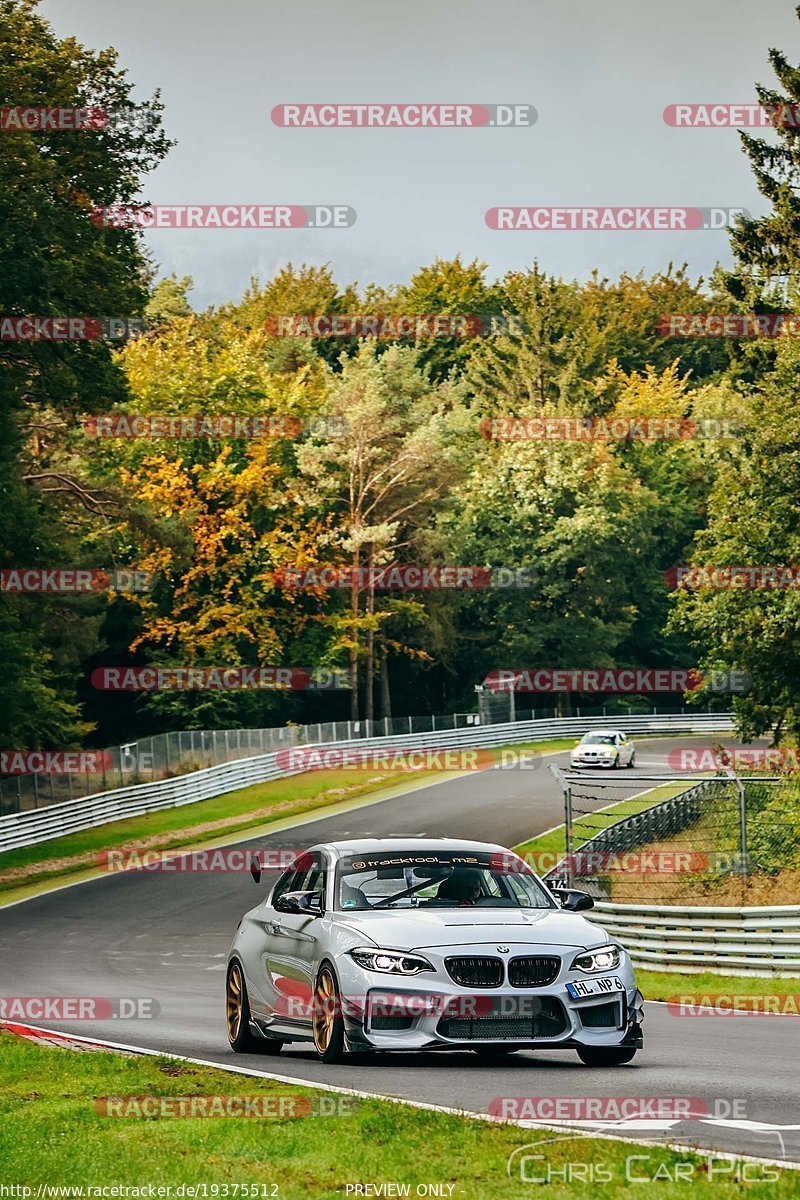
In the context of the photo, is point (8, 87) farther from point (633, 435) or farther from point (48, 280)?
point (633, 435)

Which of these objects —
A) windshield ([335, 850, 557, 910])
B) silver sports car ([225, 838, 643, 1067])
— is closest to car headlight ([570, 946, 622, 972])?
silver sports car ([225, 838, 643, 1067])

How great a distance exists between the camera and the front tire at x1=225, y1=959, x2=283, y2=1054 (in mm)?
13461

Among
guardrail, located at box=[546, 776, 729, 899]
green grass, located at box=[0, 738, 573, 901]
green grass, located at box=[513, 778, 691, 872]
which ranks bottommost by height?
green grass, located at box=[0, 738, 573, 901]

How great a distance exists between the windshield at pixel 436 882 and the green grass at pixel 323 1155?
255 centimetres

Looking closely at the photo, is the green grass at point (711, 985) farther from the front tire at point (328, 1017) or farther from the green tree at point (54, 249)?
the green tree at point (54, 249)

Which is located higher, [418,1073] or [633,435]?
[633,435]

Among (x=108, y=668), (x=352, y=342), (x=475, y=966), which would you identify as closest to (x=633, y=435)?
(x=352, y=342)

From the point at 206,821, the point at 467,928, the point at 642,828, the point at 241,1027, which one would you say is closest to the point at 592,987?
the point at 467,928

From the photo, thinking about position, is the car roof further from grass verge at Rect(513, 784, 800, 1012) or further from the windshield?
grass verge at Rect(513, 784, 800, 1012)

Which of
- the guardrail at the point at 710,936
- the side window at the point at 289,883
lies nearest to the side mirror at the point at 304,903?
the side window at the point at 289,883

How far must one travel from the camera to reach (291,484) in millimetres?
75438

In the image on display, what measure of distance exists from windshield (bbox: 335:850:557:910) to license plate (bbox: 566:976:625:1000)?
113 centimetres

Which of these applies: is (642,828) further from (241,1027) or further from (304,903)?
(304,903)

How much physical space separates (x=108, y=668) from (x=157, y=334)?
24170 mm
